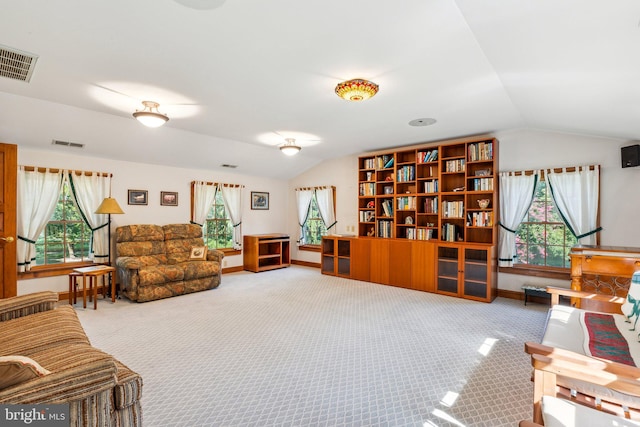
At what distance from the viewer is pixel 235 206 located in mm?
6762

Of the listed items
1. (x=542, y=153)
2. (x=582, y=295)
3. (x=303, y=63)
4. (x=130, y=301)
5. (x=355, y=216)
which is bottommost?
(x=130, y=301)

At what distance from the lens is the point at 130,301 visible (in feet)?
14.8

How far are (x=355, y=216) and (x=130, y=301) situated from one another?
4.33 meters

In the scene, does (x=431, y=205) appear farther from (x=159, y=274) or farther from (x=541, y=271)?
(x=159, y=274)

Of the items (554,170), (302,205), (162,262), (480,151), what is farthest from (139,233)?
(554,170)

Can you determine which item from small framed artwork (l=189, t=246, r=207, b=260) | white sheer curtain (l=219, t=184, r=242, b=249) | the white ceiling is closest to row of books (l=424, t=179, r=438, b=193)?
the white ceiling

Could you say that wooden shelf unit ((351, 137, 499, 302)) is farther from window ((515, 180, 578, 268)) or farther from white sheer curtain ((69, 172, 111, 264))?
white sheer curtain ((69, 172, 111, 264))

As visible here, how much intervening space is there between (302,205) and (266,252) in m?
1.44

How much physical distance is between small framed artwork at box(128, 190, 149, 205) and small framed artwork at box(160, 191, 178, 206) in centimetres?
26

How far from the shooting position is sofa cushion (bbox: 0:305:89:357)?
1.76 metres

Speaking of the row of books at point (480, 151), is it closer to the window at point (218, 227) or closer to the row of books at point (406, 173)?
the row of books at point (406, 173)

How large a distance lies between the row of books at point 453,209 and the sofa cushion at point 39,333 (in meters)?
4.89

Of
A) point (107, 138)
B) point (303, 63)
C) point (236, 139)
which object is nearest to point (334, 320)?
point (303, 63)

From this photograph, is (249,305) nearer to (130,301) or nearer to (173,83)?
(130,301)
